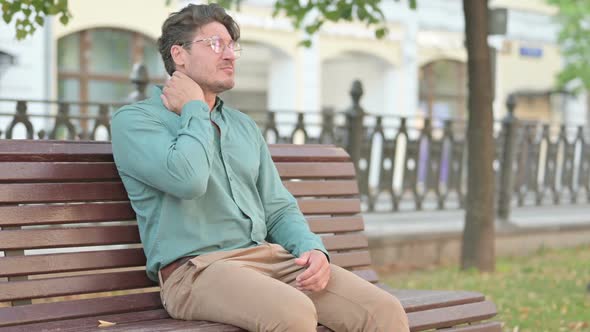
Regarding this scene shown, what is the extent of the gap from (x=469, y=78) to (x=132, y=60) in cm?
1416

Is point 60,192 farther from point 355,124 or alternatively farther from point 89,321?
point 355,124

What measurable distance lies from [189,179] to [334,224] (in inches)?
59.1

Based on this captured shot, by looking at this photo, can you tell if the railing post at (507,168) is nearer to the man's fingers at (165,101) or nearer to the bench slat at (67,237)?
the bench slat at (67,237)

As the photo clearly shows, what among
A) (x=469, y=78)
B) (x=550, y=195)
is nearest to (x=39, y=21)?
(x=469, y=78)

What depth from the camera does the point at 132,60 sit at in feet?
74.1

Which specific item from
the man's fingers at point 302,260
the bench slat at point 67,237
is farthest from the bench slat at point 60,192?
the man's fingers at point 302,260

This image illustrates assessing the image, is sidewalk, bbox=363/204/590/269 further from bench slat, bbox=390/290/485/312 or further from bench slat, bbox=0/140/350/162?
bench slat, bbox=0/140/350/162

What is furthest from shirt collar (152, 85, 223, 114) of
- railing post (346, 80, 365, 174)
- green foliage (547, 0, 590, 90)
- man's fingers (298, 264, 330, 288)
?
green foliage (547, 0, 590, 90)

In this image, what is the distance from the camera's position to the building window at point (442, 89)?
2948 cm

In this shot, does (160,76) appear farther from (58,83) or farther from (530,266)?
(530,266)

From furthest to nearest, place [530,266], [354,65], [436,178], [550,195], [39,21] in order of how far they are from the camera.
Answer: [354,65], [550,195], [436,178], [530,266], [39,21]

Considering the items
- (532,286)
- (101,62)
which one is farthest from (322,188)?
(101,62)

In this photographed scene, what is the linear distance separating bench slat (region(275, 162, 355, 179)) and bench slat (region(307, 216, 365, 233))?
20 centimetres

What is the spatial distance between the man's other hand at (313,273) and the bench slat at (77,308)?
0.62 meters
